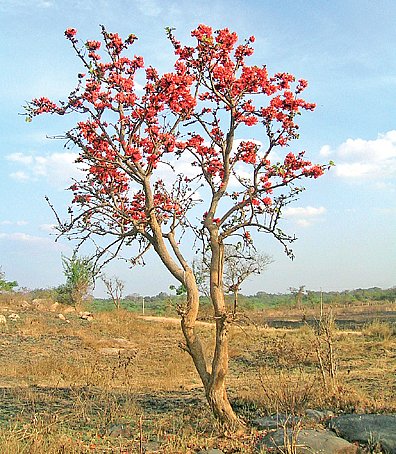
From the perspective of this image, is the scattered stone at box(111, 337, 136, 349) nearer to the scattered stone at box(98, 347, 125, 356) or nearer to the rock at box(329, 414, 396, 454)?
the scattered stone at box(98, 347, 125, 356)

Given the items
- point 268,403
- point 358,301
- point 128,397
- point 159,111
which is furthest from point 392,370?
point 358,301

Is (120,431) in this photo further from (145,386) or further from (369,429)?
(145,386)

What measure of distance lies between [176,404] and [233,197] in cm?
334

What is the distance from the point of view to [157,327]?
22.2m

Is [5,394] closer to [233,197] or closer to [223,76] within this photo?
[233,197]

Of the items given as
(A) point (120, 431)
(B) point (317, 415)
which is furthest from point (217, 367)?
(B) point (317, 415)

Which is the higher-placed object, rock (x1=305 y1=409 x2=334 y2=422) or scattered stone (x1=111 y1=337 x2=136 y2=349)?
scattered stone (x1=111 y1=337 x2=136 y2=349)

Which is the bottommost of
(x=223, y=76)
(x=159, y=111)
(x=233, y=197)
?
(x=233, y=197)

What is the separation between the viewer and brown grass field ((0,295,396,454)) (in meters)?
5.60

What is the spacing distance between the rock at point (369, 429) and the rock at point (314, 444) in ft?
0.84

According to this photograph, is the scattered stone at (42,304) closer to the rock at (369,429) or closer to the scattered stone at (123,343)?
the scattered stone at (123,343)

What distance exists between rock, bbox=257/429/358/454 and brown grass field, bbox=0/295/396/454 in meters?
0.22

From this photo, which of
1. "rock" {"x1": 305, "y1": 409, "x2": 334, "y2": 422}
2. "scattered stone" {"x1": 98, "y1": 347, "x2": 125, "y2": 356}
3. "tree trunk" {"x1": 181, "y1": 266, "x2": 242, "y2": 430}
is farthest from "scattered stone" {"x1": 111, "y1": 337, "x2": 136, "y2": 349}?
"tree trunk" {"x1": 181, "y1": 266, "x2": 242, "y2": 430}

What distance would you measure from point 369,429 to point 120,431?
2.70m
